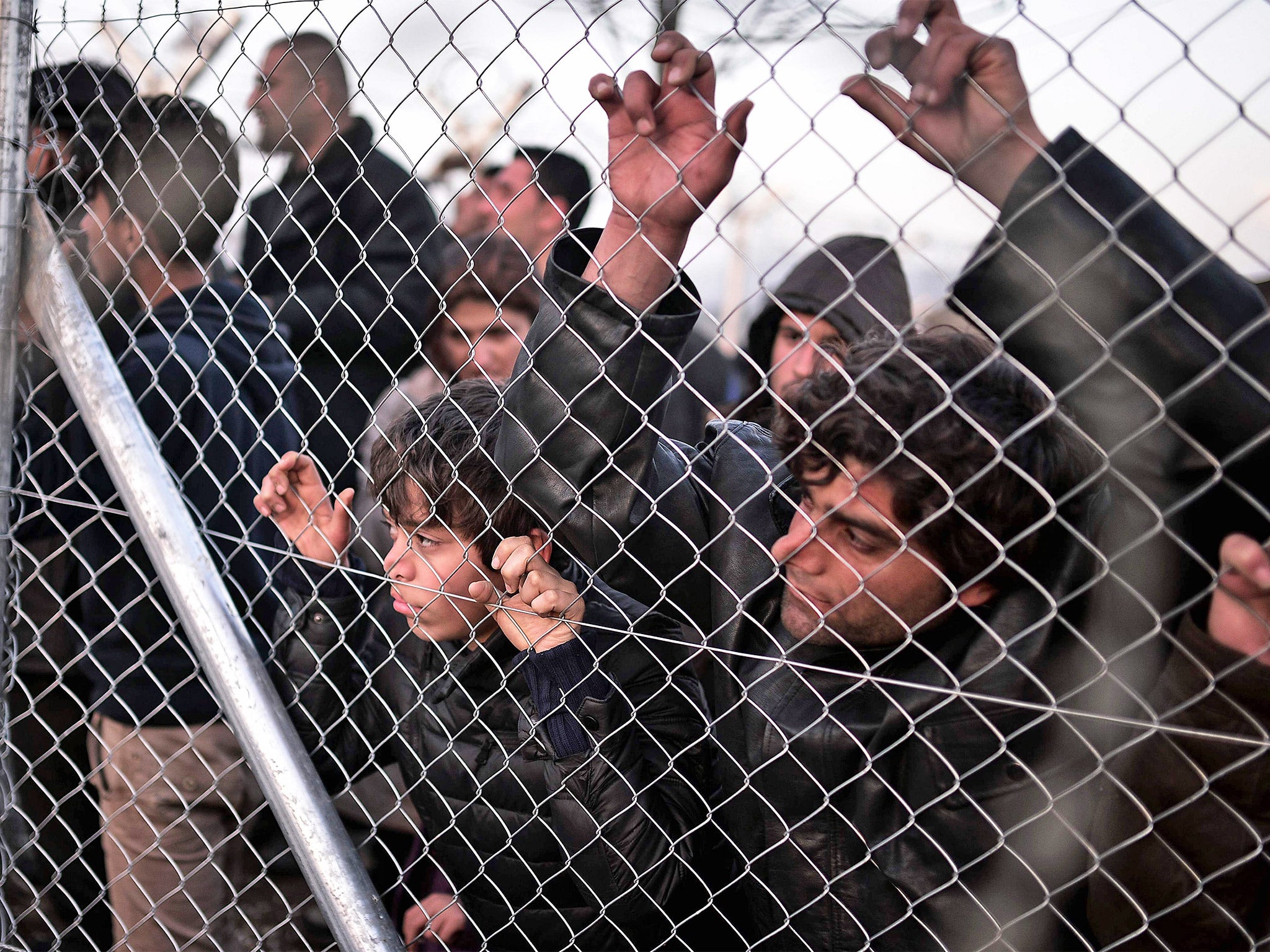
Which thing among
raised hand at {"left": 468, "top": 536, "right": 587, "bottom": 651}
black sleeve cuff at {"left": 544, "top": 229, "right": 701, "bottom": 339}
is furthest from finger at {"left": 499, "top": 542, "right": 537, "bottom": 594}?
black sleeve cuff at {"left": 544, "top": 229, "right": 701, "bottom": 339}

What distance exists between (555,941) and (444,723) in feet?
1.51

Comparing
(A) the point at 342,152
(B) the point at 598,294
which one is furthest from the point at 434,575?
(A) the point at 342,152

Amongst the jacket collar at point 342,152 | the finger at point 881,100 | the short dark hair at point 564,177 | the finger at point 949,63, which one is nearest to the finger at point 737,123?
the finger at point 881,100

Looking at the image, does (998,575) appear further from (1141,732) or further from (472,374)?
(472,374)

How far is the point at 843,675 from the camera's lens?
1.30 m

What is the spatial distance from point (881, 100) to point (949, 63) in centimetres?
10

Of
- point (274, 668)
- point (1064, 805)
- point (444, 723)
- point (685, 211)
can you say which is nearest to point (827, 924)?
point (1064, 805)

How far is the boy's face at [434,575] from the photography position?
5.56 feet

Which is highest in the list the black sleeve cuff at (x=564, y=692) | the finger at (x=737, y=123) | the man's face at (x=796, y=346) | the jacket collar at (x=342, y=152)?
the finger at (x=737, y=123)

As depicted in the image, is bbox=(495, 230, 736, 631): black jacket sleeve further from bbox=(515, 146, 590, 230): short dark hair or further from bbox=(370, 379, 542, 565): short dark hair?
bbox=(515, 146, 590, 230): short dark hair

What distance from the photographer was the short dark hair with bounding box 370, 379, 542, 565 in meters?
1.69

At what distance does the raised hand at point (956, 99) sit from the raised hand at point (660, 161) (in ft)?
0.65

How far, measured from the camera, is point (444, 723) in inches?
70.3

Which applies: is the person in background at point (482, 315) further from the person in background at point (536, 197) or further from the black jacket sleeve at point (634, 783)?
the black jacket sleeve at point (634, 783)
